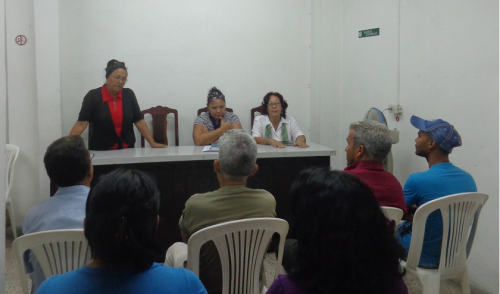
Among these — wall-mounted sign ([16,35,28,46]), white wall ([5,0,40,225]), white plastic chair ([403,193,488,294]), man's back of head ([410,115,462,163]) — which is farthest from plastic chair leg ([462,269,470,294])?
wall-mounted sign ([16,35,28,46])

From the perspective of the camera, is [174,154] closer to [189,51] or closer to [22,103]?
[22,103]

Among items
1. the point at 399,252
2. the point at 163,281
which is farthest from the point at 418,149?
the point at 163,281

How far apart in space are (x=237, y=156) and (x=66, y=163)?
0.71m

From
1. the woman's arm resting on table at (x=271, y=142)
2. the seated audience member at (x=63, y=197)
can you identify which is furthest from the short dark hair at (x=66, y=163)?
the woman's arm resting on table at (x=271, y=142)

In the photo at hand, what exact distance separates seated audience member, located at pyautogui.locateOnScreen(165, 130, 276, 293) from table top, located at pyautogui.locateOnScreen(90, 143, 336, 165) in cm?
130

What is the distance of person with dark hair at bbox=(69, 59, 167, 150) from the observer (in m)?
3.89

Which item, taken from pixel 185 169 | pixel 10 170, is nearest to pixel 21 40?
pixel 10 170

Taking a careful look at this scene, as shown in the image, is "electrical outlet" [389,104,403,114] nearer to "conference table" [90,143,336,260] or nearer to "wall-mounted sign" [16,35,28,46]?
"conference table" [90,143,336,260]

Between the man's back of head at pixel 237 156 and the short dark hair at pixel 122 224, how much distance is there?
0.86 meters

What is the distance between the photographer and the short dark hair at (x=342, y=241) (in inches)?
40.4

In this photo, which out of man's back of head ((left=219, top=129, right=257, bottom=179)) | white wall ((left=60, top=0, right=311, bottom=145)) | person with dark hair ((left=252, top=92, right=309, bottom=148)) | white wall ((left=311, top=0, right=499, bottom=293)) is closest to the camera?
man's back of head ((left=219, top=129, right=257, bottom=179))

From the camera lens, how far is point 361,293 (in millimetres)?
1038

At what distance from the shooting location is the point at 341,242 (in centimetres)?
102

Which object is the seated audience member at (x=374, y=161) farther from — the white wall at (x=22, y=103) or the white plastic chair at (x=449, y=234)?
the white wall at (x=22, y=103)
